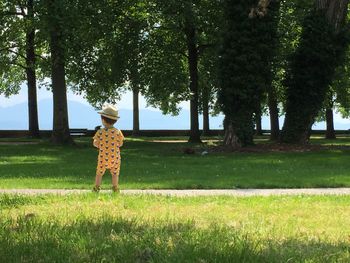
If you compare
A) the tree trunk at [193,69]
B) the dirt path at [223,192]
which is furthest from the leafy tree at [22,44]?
the dirt path at [223,192]

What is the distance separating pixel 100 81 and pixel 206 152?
11876 millimetres

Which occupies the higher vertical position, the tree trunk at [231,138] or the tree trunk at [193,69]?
the tree trunk at [193,69]

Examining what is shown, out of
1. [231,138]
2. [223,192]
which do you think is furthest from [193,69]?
[223,192]

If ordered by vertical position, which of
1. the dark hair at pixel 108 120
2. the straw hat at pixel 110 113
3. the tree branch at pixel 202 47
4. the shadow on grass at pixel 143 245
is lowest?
the shadow on grass at pixel 143 245

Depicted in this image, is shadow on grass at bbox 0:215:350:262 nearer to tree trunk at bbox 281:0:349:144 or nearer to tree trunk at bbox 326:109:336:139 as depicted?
tree trunk at bbox 281:0:349:144

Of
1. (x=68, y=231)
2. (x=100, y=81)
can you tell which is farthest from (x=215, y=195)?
(x=100, y=81)

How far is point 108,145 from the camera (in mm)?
10492

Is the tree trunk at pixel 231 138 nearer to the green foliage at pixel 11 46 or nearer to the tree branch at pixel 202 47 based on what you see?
the tree branch at pixel 202 47

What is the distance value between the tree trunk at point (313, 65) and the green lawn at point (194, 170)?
326 centimetres

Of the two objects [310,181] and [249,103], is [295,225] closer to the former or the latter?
[310,181]

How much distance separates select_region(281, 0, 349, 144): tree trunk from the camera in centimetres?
2589

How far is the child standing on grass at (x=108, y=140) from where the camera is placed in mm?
10211

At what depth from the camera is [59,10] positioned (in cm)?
2667

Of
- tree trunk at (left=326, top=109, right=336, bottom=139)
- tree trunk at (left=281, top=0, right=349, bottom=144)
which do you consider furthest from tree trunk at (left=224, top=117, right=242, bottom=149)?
tree trunk at (left=326, top=109, right=336, bottom=139)
